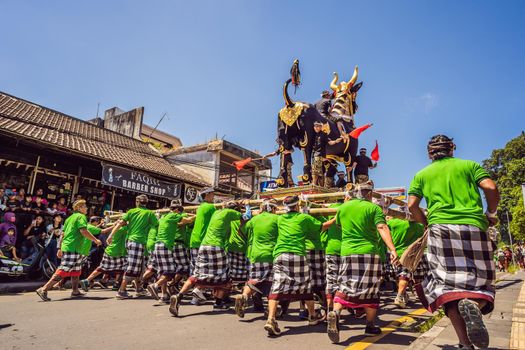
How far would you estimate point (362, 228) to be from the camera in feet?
14.4

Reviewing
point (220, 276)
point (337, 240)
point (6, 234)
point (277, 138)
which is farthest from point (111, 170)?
point (337, 240)

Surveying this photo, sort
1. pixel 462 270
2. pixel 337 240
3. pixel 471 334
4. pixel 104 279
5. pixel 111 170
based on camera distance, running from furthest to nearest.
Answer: pixel 111 170 < pixel 104 279 < pixel 337 240 < pixel 462 270 < pixel 471 334

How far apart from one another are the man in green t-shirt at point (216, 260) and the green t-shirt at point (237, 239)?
69cm

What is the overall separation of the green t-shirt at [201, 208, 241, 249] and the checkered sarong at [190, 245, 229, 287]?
0.10 metres

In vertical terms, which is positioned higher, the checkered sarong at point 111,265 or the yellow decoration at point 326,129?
the yellow decoration at point 326,129

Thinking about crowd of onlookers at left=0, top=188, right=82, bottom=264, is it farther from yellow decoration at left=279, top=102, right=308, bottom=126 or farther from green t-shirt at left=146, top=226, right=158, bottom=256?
yellow decoration at left=279, top=102, right=308, bottom=126

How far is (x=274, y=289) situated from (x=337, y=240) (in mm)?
1479

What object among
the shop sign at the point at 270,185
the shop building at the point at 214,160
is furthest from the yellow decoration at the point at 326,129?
the shop building at the point at 214,160

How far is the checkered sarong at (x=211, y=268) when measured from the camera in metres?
5.73

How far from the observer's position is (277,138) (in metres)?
11.6

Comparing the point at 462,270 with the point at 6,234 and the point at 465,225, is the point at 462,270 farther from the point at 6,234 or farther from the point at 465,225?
the point at 6,234

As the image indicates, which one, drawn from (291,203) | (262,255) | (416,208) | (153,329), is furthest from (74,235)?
Result: (416,208)

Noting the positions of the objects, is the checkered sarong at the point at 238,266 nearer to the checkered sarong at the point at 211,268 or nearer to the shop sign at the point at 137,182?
the checkered sarong at the point at 211,268

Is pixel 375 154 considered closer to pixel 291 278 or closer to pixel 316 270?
pixel 316 270
